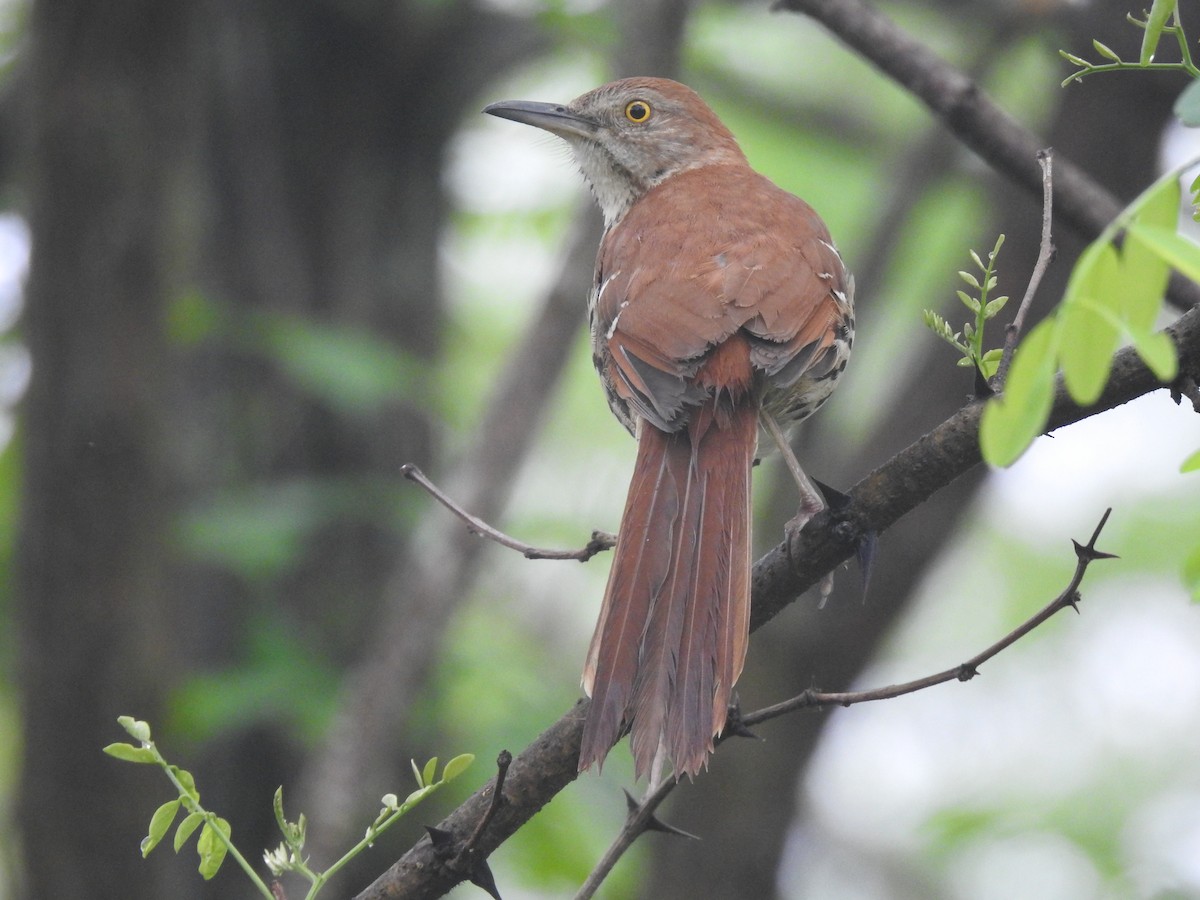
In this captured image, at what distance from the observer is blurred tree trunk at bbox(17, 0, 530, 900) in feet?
15.5

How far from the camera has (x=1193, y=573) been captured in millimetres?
1586

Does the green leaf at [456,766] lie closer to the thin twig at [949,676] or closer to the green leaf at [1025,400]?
the thin twig at [949,676]

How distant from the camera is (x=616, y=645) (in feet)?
7.82

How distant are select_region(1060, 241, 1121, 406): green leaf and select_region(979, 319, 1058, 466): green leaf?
2 centimetres

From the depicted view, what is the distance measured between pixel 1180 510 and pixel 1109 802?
223cm

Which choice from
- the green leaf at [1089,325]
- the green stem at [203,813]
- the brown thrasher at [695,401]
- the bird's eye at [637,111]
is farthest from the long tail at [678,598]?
the bird's eye at [637,111]

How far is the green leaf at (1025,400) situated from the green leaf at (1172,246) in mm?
117

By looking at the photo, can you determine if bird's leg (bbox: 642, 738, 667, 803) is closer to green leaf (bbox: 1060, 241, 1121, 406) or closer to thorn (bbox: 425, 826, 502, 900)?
thorn (bbox: 425, 826, 502, 900)

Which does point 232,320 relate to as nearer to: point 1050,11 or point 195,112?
point 195,112

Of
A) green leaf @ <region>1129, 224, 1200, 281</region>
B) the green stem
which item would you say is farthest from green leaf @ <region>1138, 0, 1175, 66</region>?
the green stem

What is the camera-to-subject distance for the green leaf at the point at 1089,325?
→ 1315mm

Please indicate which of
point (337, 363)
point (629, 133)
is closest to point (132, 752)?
point (629, 133)

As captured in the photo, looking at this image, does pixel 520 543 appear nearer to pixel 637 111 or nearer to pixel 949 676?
pixel 949 676

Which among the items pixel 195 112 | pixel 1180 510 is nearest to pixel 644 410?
pixel 195 112
